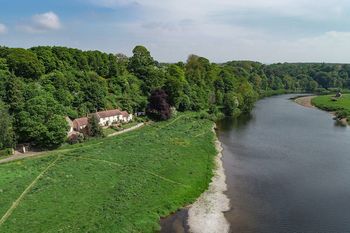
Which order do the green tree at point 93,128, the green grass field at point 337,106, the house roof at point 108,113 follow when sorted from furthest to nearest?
1. the green grass field at point 337,106
2. the house roof at point 108,113
3. the green tree at point 93,128

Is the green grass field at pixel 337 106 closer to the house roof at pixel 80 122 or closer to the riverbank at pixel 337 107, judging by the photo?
the riverbank at pixel 337 107

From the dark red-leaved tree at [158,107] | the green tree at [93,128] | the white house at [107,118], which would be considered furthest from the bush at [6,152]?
the dark red-leaved tree at [158,107]

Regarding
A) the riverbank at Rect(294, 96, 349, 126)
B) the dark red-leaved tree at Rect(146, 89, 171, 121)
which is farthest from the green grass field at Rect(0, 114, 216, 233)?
the riverbank at Rect(294, 96, 349, 126)

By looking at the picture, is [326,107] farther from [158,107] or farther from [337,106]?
[158,107]

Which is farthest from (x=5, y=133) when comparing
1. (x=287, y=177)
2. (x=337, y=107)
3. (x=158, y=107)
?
(x=337, y=107)

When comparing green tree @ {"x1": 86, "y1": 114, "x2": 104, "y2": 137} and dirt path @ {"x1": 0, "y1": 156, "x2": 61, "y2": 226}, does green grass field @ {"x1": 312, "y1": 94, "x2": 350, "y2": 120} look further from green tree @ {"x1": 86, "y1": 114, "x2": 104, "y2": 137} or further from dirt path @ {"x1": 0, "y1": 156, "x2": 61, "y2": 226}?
dirt path @ {"x1": 0, "y1": 156, "x2": 61, "y2": 226}
